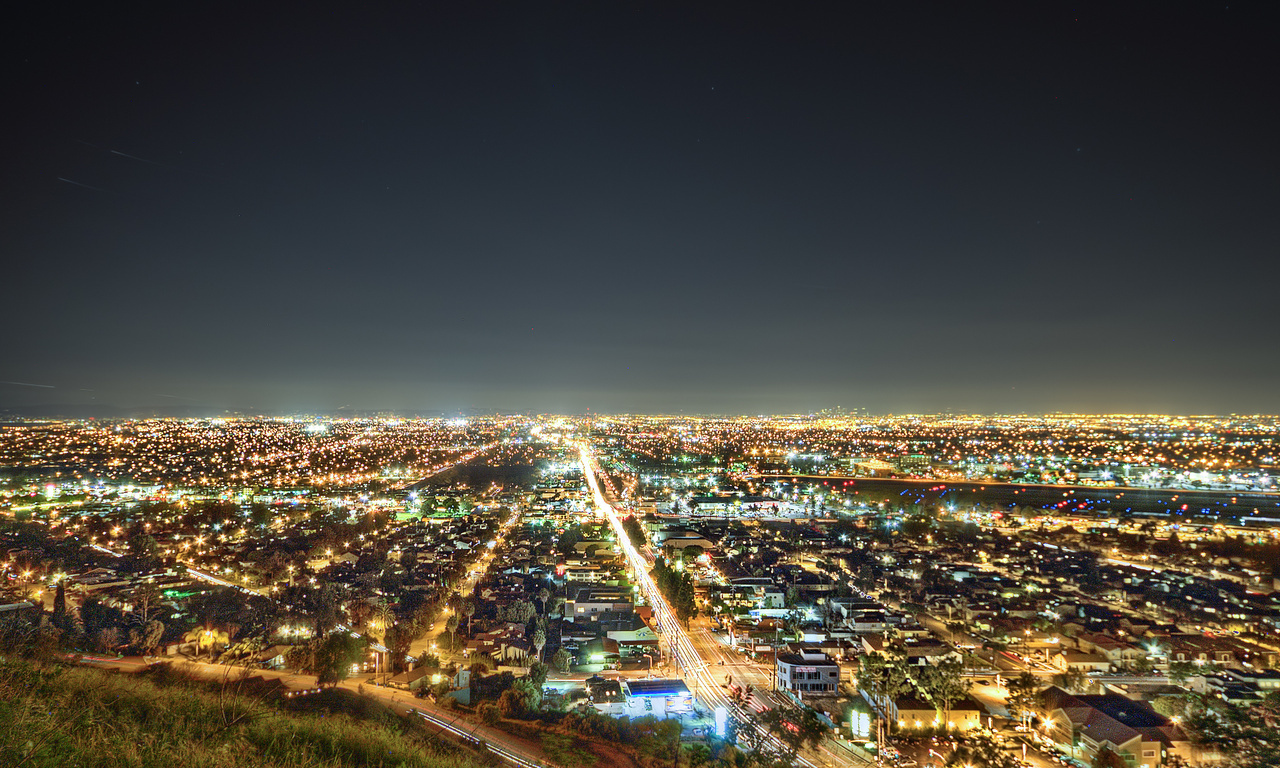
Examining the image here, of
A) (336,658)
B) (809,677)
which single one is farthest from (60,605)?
(809,677)

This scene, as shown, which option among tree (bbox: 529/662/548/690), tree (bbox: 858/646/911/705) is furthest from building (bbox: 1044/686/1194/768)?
tree (bbox: 529/662/548/690)

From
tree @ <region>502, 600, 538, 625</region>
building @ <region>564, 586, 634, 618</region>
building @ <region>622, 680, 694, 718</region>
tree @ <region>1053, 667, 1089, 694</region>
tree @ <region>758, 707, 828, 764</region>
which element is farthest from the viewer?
building @ <region>564, 586, 634, 618</region>

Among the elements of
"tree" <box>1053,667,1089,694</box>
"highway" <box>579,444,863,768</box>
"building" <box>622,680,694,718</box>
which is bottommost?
"highway" <box>579,444,863,768</box>

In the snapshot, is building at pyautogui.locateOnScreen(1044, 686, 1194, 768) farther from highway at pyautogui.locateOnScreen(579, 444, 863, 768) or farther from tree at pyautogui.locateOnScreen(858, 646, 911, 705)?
highway at pyautogui.locateOnScreen(579, 444, 863, 768)

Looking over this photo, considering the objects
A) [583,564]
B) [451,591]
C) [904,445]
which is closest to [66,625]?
[451,591]

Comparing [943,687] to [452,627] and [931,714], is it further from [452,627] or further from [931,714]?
[452,627]

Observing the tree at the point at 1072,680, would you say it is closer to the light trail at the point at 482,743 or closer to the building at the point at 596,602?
the building at the point at 596,602
